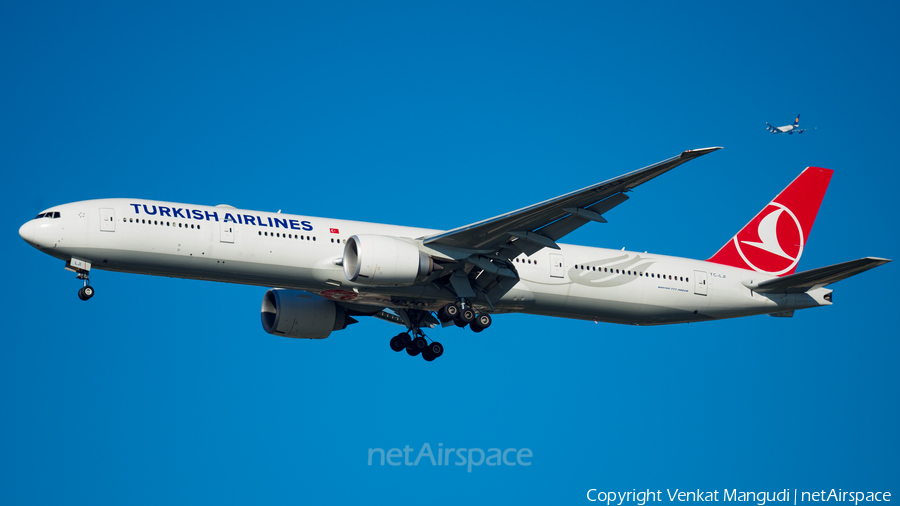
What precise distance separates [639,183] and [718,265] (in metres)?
11.5

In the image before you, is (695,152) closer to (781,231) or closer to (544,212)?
(544,212)

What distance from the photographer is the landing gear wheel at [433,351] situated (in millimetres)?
36188

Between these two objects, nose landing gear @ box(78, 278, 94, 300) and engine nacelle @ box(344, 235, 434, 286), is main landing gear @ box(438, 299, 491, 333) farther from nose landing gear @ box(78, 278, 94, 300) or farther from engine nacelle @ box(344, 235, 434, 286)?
nose landing gear @ box(78, 278, 94, 300)

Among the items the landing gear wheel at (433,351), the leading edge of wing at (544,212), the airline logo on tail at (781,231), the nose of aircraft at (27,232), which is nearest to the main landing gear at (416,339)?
the landing gear wheel at (433,351)

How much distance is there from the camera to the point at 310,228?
101 feet

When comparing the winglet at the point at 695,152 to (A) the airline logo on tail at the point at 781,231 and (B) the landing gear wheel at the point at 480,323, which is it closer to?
(B) the landing gear wheel at the point at 480,323

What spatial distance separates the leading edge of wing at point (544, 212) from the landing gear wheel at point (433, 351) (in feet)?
20.1

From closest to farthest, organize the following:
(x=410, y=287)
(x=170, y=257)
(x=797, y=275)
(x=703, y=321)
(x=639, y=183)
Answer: (x=639, y=183)
(x=170, y=257)
(x=410, y=287)
(x=797, y=275)
(x=703, y=321)

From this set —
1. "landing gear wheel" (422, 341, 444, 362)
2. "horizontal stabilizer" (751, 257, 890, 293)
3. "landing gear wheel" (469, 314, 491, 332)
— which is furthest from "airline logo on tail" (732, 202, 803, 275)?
"landing gear wheel" (422, 341, 444, 362)

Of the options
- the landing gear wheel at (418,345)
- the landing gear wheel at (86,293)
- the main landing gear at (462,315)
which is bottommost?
the landing gear wheel at (86,293)

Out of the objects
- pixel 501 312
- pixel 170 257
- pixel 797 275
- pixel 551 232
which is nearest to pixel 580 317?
pixel 501 312

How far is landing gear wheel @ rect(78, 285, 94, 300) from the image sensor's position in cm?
2906

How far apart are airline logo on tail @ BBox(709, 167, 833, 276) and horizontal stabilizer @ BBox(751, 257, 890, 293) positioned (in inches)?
68.0

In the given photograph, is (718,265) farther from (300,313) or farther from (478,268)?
(300,313)
